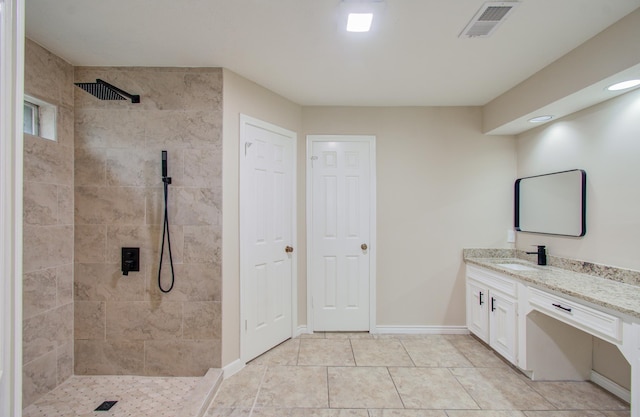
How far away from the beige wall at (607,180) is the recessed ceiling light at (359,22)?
1.92m

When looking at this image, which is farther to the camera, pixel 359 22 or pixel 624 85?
pixel 624 85

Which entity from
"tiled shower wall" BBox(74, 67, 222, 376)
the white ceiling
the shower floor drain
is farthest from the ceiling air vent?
the shower floor drain

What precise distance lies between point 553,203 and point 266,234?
265 cm

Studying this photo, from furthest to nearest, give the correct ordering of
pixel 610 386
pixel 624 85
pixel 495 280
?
pixel 495 280, pixel 610 386, pixel 624 85

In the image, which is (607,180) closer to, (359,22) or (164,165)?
(359,22)

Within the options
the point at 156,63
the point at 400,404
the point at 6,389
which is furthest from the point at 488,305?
the point at 156,63

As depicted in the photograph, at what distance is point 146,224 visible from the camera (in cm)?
235

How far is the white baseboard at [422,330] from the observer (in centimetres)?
325

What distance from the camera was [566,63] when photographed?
2.15 meters

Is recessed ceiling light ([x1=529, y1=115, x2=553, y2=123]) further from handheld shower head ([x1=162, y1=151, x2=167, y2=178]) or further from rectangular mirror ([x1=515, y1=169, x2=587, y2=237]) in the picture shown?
handheld shower head ([x1=162, y1=151, x2=167, y2=178])

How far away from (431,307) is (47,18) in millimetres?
3942

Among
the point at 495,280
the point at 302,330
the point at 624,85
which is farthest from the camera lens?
the point at 302,330

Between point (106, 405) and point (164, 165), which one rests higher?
point (164, 165)

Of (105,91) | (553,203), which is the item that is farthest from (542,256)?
(105,91)
